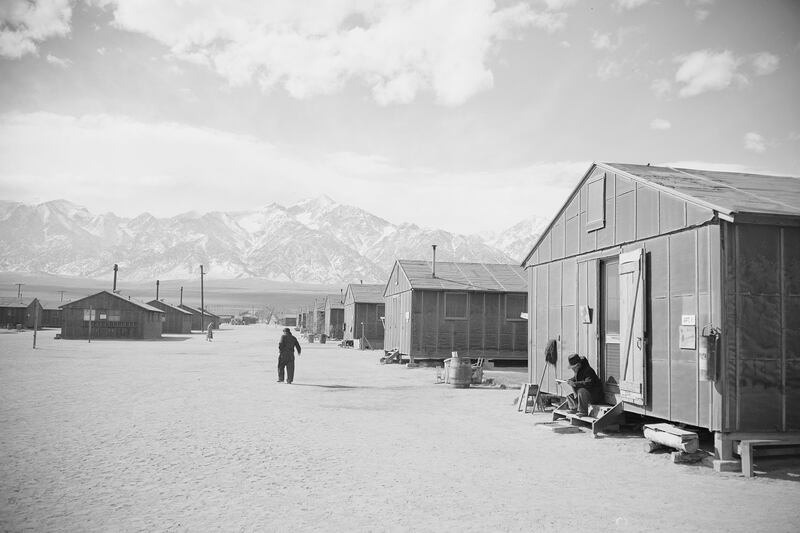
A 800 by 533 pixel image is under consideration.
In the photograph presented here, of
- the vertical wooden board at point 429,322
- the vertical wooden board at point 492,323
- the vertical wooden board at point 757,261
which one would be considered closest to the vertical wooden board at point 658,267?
the vertical wooden board at point 757,261

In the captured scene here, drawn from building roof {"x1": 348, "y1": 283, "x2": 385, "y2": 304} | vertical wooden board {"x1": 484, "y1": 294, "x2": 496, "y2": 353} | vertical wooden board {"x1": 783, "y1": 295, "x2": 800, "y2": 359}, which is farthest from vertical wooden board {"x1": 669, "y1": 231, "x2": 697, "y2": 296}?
building roof {"x1": 348, "y1": 283, "x2": 385, "y2": 304}

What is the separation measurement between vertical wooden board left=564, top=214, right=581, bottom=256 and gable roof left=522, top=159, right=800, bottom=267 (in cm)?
57

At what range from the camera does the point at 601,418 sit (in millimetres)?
12812

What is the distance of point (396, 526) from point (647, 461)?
563 cm

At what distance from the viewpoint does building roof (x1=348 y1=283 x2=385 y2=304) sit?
172ft

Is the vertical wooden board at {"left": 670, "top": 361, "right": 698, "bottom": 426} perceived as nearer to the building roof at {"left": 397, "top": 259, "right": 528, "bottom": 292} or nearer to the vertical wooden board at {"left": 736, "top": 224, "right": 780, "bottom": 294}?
the vertical wooden board at {"left": 736, "top": 224, "right": 780, "bottom": 294}

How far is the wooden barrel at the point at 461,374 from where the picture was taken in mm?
22172

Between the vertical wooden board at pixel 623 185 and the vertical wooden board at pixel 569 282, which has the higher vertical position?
the vertical wooden board at pixel 623 185

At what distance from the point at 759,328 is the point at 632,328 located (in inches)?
100

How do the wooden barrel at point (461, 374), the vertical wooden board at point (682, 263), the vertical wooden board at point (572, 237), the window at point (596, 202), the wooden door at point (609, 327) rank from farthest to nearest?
the wooden barrel at point (461, 374)
the vertical wooden board at point (572, 237)
the window at point (596, 202)
the wooden door at point (609, 327)
the vertical wooden board at point (682, 263)

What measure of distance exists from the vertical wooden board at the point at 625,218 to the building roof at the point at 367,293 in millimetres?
39190

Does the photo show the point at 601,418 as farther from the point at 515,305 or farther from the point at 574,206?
the point at 515,305

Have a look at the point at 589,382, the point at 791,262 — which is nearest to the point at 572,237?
the point at 589,382

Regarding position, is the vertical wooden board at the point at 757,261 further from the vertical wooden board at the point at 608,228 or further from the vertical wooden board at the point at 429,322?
the vertical wooden board at the point at 429,322
